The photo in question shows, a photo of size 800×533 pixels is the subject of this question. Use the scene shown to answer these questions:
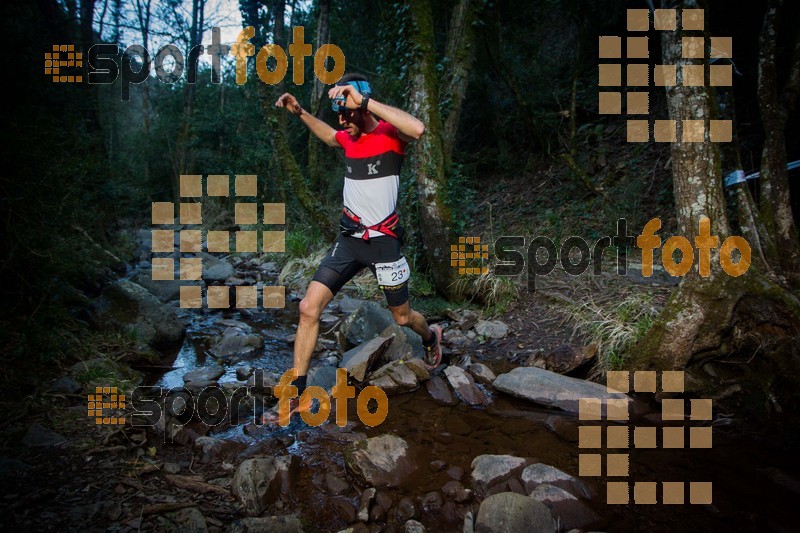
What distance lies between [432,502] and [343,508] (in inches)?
20.0

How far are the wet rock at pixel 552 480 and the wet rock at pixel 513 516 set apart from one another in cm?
25

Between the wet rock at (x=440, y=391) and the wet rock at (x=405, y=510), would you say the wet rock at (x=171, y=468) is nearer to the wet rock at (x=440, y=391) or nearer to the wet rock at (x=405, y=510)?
the wet rock at (x=405, y=510)

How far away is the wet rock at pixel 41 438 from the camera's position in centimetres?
248

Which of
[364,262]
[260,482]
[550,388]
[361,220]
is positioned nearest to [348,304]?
[364,262]

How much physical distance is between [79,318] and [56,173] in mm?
1520

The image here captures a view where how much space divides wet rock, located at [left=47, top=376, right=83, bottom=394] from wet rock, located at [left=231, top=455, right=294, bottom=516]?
1673 mm

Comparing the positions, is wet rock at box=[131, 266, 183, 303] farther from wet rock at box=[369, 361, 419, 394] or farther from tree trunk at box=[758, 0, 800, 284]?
tree trunk at box=[758, 0, 800, 284]

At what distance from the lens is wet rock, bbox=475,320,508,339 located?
15.4ft

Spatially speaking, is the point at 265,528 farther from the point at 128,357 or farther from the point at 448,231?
the point at 448,231

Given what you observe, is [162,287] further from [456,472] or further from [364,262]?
[456,472]

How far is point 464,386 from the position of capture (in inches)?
144

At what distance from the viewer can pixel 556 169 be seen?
927cm

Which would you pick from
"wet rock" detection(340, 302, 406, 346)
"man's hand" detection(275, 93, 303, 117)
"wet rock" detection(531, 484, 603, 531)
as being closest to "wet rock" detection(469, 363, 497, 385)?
"wet rock" detection(340, 302, 406, 346)

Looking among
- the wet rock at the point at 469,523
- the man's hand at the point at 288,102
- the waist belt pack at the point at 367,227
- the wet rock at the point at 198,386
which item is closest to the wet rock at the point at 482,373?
the waist belt pack at the point at 367,227
